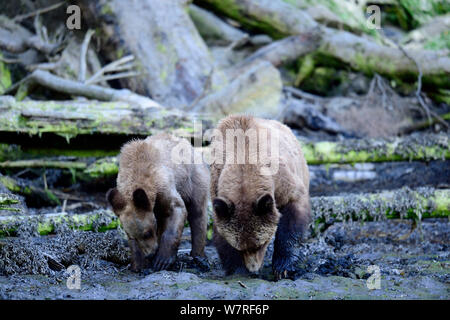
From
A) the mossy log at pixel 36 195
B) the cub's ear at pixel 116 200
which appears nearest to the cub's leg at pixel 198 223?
the cub's ear at pixel 116 200

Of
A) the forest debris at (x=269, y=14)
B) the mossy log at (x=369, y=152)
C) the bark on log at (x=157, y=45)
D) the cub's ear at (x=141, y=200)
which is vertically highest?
the forest debris at (x=269, y=14)

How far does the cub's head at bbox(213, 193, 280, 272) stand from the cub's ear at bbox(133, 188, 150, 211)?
103 cm

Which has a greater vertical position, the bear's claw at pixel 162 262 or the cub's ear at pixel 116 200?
the cub's ear at pixel 116 200

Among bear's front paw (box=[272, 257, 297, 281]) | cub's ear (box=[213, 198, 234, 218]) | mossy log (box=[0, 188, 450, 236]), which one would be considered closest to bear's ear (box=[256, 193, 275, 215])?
cub's ear (box=[213, 198, 234, 218])

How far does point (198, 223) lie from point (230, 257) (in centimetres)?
132

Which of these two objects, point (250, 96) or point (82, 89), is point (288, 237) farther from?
point (82, 89)

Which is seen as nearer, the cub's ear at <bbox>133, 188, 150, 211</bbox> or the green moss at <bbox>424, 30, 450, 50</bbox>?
the cub's ear at <bbox>133, 188, 150, 211</bbox>

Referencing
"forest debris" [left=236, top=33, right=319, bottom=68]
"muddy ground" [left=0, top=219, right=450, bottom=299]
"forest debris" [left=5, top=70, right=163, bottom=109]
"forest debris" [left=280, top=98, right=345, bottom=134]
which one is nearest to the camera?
"muddy ground" [left=0, top=219, right=450, bottom=299]

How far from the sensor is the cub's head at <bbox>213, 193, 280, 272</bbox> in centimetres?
554

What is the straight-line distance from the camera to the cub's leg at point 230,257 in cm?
627

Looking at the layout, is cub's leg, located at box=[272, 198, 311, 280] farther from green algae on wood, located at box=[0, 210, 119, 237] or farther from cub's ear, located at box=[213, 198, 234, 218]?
green algae on wood, located at box=[0, 210, 119, 237]

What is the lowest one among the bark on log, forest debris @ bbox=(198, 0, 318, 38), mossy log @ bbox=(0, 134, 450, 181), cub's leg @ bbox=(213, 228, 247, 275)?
cub's leg @ bbox=(213, 228, 247, 275)

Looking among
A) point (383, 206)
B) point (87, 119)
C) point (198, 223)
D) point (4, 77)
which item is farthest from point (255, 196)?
point (4, 77)

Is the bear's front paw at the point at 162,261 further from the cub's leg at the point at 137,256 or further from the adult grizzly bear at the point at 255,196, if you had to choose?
the adult grizzly bear at the point at 255,196
